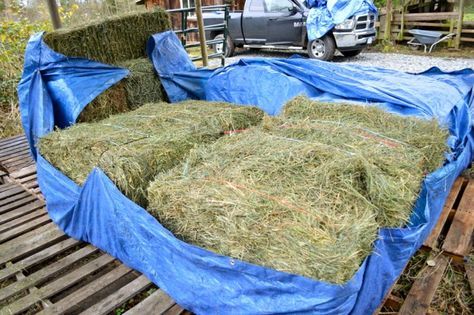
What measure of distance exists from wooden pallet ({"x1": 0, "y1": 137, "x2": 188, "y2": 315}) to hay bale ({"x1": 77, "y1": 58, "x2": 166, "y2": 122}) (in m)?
1.34

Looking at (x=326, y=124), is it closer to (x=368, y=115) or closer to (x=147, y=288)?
(x=368, y=115)

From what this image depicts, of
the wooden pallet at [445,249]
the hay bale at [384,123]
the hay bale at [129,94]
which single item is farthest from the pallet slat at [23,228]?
the wooden pallet at [445,249]

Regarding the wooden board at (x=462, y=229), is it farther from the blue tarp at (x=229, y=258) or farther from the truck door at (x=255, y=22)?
the truck door at (x=255, y=22)

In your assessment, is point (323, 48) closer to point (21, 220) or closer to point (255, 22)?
point (255, 22)

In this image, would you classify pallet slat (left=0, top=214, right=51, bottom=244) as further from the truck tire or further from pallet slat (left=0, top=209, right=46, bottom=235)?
the truck tire

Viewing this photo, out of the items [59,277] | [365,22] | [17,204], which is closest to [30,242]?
[59,277]

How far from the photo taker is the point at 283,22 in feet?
33.7

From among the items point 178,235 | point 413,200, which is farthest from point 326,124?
point 178,235

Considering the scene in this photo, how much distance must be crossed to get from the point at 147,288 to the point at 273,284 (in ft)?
3.61

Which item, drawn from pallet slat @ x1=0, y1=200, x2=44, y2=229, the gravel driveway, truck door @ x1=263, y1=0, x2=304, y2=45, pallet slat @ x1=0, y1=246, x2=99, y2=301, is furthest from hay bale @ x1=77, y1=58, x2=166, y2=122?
truck door @ x1=263, y1=0, x2=304, y2=45

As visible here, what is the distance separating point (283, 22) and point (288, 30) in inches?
10.2

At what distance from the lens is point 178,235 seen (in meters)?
2.27

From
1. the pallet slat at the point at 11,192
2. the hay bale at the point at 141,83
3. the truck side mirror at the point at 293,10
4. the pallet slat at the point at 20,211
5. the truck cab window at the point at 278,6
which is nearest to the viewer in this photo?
the pallet slat at the point at 20,211

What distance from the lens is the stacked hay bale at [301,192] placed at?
6.12ft
